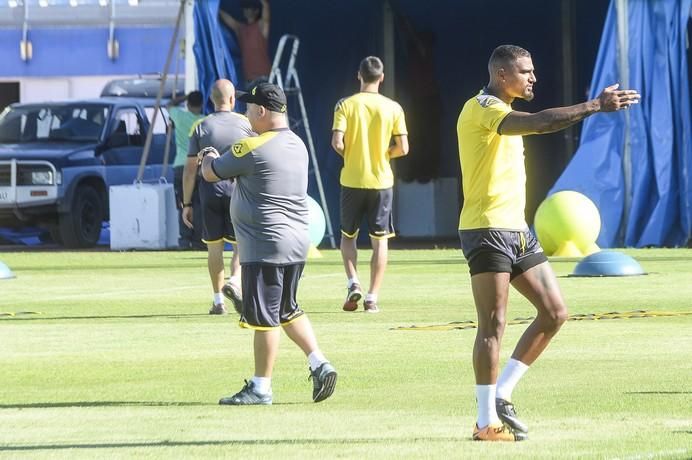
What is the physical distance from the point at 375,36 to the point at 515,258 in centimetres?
2058

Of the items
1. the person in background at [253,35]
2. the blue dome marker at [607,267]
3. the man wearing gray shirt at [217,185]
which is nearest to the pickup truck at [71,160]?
the person in background at [253,35]

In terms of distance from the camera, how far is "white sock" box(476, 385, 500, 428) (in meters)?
7.83

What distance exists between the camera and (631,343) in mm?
11969

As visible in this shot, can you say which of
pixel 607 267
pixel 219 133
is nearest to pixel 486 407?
pixel 219 133

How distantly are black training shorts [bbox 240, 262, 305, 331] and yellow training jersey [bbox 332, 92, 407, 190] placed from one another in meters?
5.73

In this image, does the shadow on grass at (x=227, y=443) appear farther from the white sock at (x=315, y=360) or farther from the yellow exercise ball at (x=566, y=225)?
the yellow exercise ball at (x=566, y=225)

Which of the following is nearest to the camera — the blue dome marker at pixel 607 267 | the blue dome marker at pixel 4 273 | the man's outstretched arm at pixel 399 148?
the man's outstretched arm at pixel 399 148

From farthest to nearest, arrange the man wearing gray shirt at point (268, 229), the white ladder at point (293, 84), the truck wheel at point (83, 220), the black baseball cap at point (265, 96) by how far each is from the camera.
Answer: the truck wheel at point (83, 220), the white ladder at point (293, 84), the black baseball cap at point (265, 96), the man wearing gray shirt at point (268, 229)

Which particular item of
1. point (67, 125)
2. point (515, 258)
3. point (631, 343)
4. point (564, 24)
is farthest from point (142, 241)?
Answer: point (515, 258)

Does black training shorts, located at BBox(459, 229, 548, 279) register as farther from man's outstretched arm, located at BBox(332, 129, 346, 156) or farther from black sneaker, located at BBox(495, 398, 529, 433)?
man's outstretched arm, located at BBox(332, 129, 346, 156)

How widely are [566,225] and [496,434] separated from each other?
14.4 m

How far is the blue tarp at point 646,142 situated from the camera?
2420cm

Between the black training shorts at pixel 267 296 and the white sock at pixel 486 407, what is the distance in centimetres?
168

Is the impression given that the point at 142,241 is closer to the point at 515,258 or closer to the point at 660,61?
the point at 660,61
